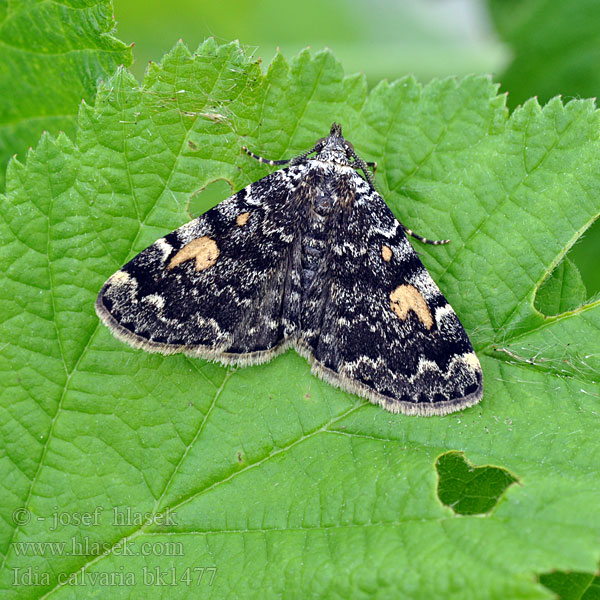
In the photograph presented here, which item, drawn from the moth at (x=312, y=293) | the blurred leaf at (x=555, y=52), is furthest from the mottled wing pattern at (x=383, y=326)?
the blurred leaf at (x=555, y=52)

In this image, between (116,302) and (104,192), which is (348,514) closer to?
(116,302)

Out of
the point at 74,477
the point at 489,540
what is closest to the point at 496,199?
the point at 489,540

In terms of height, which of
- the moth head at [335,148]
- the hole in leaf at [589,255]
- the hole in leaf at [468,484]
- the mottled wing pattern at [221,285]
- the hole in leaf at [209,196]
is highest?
the hole in leaf at [589,255]

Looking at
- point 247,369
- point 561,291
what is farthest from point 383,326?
point 561,291

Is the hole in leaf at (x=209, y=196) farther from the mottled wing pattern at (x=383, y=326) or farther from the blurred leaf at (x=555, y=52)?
the blurred leaf at (x=555, y=52)

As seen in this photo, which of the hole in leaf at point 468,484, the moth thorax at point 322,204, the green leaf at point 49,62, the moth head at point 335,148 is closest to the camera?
the hole in leaf at point 468,484

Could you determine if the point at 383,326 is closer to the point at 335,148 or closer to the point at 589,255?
the point at 335,148

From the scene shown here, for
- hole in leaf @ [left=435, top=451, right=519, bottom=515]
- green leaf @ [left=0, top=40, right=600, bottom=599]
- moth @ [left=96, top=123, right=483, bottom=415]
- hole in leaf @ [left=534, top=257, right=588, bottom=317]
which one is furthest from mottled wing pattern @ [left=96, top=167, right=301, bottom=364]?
hole in leaf @ [left=534, top=257, right=588, bottom=317]
